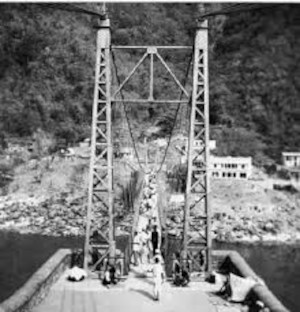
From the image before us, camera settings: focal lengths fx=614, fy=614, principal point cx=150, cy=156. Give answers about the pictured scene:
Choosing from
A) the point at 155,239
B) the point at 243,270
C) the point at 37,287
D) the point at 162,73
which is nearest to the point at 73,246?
the point at 155,239

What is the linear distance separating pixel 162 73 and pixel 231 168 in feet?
88.5

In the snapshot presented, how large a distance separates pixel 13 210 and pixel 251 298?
124ft

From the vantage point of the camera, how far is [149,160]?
44.5 metres

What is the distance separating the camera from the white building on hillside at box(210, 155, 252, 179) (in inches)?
1924

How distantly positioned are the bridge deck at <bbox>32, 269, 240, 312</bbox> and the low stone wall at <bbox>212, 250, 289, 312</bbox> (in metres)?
0.45

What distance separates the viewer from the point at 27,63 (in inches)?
3164

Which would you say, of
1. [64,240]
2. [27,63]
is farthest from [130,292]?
[27,63]

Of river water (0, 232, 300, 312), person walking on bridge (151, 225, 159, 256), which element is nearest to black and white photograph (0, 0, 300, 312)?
person walking on bridge (151, 225, 159, 256)

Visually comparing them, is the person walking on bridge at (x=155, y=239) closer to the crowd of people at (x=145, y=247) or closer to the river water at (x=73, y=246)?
the crowd of people at (x=145, y=247)

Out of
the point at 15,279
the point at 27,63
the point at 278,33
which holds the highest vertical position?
the point at 278,33

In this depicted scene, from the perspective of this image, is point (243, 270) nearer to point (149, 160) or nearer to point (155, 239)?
point (155, 239)

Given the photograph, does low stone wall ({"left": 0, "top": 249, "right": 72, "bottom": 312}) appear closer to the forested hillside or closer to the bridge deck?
the bridge deck

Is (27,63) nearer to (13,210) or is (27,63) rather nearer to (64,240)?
(13,210)

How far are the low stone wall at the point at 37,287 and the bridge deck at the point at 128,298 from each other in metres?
0.13
